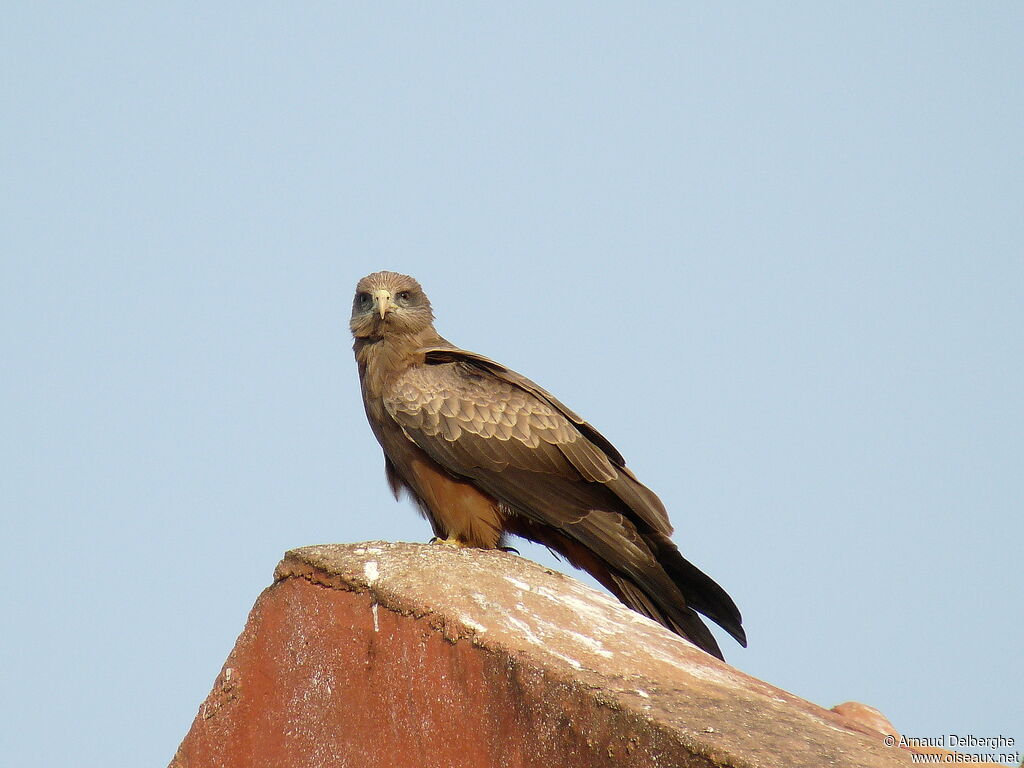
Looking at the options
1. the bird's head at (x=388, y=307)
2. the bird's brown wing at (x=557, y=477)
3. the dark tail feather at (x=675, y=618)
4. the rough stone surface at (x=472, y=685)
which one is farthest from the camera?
the bird's head at (x=388, y=307)

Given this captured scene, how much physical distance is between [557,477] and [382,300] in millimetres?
1934

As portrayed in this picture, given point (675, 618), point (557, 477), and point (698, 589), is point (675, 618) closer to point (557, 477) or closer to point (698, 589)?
point (698, 589)

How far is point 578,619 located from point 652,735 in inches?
45.8

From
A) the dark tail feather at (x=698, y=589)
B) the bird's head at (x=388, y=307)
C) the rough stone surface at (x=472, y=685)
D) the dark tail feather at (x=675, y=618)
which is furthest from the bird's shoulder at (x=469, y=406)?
the rough stone surface at (x=472, y=685)

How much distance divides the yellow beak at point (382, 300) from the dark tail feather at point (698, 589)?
2520mm

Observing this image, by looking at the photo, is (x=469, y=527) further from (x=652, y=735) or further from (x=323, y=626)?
(x=652, y=735)

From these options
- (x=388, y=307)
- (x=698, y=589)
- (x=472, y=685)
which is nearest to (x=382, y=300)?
(x=388, y=307)

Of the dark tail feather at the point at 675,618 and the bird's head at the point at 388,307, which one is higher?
the bird's head at the point at 388,307

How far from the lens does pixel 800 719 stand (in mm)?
4355

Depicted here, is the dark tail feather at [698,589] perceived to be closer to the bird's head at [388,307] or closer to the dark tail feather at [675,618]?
the dark tail feather at [675,618]

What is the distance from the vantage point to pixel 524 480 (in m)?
7.67

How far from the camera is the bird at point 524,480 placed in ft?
24.4

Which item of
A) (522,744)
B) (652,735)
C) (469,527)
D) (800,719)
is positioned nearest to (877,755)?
(800,719)

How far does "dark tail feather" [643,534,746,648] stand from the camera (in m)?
7.24
